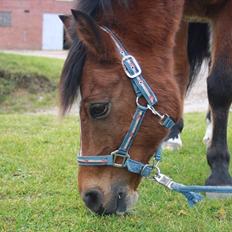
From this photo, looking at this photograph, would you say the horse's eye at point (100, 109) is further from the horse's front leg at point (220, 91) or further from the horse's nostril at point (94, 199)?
the horse's front leg at point (220, 91)

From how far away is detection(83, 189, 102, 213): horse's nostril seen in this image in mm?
2398

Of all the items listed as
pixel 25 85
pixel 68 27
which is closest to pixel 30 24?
pixel 25 85

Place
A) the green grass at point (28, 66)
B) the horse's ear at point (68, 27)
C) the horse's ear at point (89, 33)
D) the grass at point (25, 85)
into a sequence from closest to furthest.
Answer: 1. the horse's ear at point (89, 33)
2. the horse's ear at point (68, 27)
3. the grass at point (25, 85)
4. the green grass at point (28, 66)

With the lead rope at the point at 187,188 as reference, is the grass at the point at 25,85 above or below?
below

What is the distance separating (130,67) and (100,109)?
0.84ft

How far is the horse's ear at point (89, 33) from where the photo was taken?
2293 mm

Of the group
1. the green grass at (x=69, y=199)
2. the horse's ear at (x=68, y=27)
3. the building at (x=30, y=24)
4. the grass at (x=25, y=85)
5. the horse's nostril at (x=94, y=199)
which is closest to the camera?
the horse's nostril at (x=94, y=199)

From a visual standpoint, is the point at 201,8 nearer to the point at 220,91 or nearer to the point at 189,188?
the point at 220,91

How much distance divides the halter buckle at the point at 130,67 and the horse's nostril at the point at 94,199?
0.60 meters

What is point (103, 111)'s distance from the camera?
7.88ft

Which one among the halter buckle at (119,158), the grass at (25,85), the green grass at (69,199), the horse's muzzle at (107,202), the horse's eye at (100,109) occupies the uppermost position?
the horse's eye at (100,109)

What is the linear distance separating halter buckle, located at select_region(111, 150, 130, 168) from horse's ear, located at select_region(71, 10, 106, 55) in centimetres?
51

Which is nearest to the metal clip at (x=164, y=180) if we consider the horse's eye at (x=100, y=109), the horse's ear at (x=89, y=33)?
the horse's eye at (x=100, y=109)

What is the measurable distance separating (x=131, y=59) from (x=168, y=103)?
0.30m
